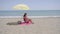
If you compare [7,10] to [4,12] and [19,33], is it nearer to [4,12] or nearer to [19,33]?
[4,12]

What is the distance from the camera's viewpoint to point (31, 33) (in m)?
4.65

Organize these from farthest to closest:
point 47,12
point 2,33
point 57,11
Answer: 1. point 47,12
2. point 57,11
3. point 2,33

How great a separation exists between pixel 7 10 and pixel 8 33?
15.9m

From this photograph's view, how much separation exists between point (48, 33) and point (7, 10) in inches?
636

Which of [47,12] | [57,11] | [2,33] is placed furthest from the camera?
[47,12]

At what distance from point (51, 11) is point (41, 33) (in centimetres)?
1739

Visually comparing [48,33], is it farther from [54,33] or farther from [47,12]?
[47,12]

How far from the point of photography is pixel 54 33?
15.0 ft

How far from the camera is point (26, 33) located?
4668 millimetres

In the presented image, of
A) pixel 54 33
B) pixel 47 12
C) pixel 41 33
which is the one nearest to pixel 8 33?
pixel 41 33

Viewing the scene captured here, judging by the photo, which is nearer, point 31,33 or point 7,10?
point 31,33

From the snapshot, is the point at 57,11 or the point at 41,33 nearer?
the point at 41,33

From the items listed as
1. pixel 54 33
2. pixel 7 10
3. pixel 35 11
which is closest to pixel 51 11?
pixel 35 11

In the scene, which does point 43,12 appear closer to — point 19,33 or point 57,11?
point 57,11
